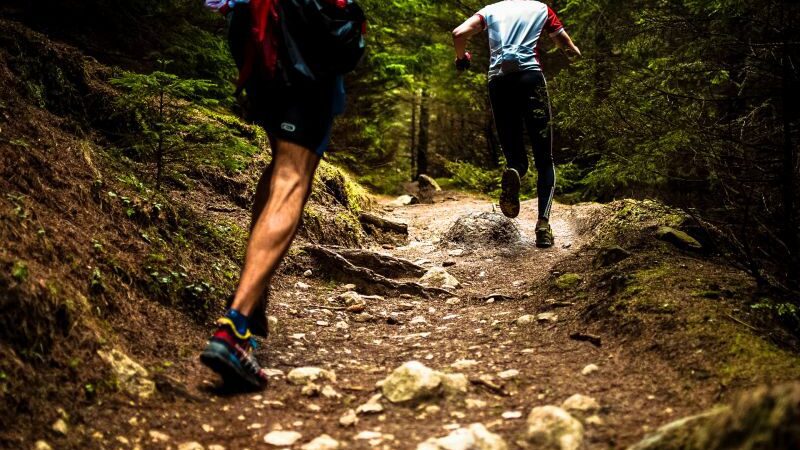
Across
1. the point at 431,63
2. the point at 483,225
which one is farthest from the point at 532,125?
the point at 431,63

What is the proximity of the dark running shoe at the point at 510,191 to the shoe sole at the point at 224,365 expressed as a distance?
388 centimetres

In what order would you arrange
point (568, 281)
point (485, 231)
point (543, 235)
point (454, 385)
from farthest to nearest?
point (485, 231)
point (543, 235)
point (568, 281)
point (454, 385)

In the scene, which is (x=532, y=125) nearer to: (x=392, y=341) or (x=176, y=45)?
(x=392, y=341)

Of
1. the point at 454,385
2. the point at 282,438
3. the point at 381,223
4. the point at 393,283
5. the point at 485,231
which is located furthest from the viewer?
the point at 381,223

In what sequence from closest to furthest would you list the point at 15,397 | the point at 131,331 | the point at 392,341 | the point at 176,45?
the point at 15,397 < the point at 131,331 < the point at 392,341 < the point at 176,45

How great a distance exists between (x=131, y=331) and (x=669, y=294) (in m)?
2.62

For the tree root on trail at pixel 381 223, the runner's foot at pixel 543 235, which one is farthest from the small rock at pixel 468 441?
the tree root on trail at pixel 381 223

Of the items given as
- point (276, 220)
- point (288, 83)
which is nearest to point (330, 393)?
point (276, 220)

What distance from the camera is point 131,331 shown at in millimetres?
2324

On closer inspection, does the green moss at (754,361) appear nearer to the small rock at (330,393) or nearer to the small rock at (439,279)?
the small rock at (330,393)

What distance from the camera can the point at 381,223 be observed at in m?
7.25

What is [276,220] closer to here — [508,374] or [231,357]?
[231,357]

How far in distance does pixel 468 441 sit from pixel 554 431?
0.29m

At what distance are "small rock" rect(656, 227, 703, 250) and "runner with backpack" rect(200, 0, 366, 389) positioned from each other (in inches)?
107
